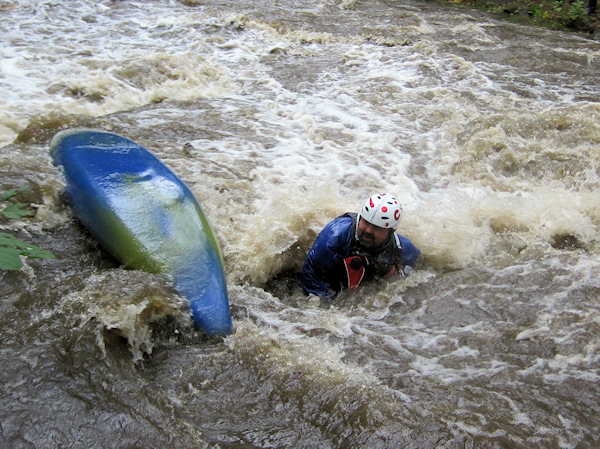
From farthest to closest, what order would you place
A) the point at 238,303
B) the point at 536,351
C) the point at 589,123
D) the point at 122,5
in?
the point at 122,5, the point at 589,123, the point at 238,303, the point at 536,351

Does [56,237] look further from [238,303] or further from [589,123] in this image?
[589,123]

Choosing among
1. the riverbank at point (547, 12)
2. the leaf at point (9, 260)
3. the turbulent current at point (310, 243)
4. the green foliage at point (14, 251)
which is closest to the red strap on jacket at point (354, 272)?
the turbulent current at point (310, 243)

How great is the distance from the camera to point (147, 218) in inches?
140

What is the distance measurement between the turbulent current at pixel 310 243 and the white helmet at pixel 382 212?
555 mm


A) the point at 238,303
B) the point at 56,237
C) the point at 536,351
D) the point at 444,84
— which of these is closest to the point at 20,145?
the point at 56,237

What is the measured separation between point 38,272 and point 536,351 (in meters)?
2.86

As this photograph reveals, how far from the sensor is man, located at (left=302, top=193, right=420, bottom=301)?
11.2 ft

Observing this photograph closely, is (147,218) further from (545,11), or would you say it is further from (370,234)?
(545,11)

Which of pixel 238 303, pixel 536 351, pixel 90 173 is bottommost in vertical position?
Answer: pixel 238 303

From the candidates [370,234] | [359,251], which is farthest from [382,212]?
[359,251]

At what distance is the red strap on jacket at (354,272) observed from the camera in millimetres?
3580

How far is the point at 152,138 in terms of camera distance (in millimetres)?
5383

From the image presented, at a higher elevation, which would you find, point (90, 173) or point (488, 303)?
point (90, 173)

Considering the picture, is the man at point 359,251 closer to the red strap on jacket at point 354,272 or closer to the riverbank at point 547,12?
the red strap on jacket at point 354,272
